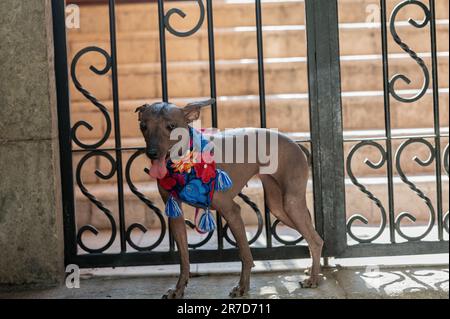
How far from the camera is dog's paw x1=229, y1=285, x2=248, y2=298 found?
385 centimetres

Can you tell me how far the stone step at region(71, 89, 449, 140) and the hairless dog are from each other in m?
1.94

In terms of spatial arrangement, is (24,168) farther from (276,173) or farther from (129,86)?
(129,86)

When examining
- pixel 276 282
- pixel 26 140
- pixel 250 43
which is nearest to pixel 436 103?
pixel 276 282

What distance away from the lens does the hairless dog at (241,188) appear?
358 centimetres

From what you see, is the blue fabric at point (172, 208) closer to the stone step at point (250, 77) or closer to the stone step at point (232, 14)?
the stone step at point (250, 77)

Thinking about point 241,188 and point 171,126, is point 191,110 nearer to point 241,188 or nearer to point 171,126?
point 171,126

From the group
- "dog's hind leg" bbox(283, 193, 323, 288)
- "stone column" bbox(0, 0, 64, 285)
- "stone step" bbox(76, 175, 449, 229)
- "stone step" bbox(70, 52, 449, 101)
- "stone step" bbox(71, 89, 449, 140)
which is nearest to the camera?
"dog's hind leg" bbox(283, 193, 323, 288)

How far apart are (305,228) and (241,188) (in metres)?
0.43

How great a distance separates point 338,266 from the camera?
4.48 m

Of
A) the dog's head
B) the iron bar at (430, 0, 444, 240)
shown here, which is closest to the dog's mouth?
the dog's head

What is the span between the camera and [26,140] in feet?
13.6

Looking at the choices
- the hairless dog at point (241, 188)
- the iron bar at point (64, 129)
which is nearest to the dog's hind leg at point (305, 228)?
the hairless dog at point (241, 188)

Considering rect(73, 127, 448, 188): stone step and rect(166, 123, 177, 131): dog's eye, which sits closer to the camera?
rect(166, 123, 177, 131): dog's eye

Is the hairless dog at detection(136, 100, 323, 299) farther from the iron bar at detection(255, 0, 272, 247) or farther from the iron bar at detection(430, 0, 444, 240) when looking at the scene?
the iron bar at detection(430, 0, 444, 240)
